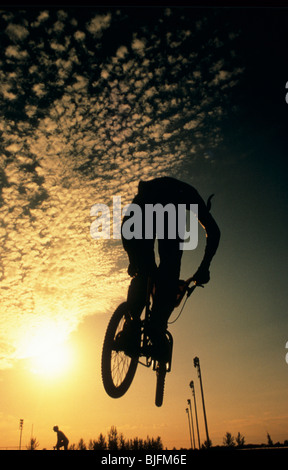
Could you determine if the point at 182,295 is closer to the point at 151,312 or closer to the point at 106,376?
the point at 151,312

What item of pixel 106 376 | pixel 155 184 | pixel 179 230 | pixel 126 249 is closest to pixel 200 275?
pixel 179 230

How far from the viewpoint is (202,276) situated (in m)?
4.18

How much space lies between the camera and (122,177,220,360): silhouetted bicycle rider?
12.6ft

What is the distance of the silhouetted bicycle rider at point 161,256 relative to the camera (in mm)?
3846

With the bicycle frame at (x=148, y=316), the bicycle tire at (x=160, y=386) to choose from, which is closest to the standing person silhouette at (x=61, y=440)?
the bicycle tire at (x=160, y=386)

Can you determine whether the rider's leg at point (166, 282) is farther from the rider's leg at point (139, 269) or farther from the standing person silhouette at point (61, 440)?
the standing person silhouette at point (61, 440)

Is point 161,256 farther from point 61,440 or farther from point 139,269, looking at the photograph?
point 61,440

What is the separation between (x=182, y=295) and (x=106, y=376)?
5.10 feet

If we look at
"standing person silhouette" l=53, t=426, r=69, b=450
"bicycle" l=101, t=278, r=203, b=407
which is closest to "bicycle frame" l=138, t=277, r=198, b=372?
"bicycle" l=101, t=278, r=203, b=407

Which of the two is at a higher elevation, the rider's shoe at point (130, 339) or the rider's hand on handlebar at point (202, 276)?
the rider's hand on handlebar at point (202, 276)

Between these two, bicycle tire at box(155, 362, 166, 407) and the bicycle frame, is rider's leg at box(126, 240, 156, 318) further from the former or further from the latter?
bicycle tire at box(155, 362, 166, 407)

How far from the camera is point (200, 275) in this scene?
4176 mm
